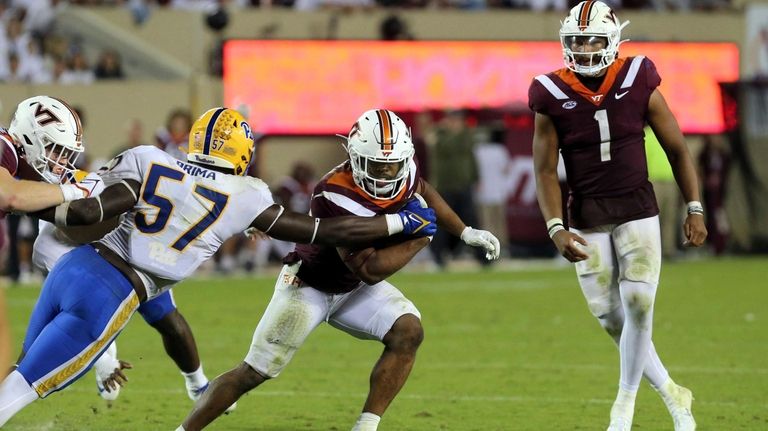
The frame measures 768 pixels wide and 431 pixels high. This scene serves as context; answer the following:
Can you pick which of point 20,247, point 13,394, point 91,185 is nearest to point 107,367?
point 13,394

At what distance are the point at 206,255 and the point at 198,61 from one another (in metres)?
15.2

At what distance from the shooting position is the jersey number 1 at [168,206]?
19.3ft

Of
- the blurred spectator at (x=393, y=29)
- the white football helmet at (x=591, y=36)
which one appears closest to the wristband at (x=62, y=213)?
the white football helmet at (x=591, y=36)

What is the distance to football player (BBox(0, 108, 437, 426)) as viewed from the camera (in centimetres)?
574

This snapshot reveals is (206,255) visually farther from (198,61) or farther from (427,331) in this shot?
(198,61)

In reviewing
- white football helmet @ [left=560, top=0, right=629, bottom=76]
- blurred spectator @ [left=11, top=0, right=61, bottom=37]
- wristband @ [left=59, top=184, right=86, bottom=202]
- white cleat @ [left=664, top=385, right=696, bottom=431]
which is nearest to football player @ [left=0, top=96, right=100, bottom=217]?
wristband @ [left=59, top=184, right=86, bottom=202]

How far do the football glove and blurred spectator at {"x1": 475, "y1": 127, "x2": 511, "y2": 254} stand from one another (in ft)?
38.0

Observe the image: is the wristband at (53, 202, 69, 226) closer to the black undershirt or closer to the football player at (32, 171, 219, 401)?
the football player at (32, 171, 219, 401)

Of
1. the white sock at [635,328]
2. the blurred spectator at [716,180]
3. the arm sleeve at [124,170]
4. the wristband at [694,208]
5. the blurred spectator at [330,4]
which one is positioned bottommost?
the blurred spectator at [716,180]

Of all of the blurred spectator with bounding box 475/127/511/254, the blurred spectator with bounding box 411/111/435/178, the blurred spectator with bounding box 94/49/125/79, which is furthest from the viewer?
the blurred spectator with bounding box 94/49/125/79

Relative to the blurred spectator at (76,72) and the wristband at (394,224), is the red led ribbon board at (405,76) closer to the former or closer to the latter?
the blurred spectator at (76,72)

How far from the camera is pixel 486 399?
8.01m

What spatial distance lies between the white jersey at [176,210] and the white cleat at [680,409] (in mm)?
2245

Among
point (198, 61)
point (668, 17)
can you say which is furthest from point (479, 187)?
point (668, 17)
